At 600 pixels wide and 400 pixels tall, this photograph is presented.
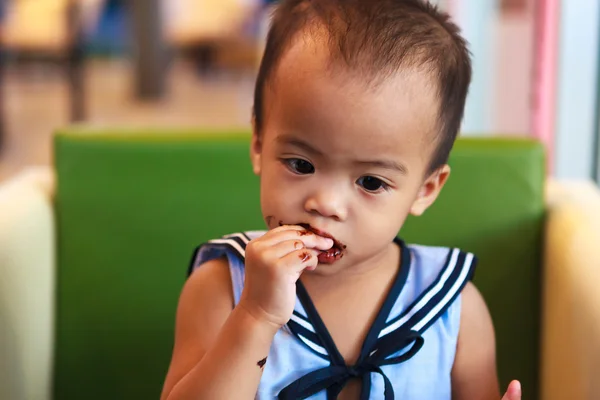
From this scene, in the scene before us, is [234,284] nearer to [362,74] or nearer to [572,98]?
[362,74]

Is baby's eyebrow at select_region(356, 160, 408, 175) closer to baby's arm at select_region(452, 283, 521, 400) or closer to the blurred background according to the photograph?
baby's arm at select_region(452, 283, 521, 400)

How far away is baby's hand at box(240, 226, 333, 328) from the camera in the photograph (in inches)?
32.1

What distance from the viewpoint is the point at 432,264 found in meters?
1.04

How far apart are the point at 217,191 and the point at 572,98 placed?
3.20 ft

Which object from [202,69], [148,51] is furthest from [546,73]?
[202,69]

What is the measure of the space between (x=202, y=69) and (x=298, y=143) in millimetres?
7721

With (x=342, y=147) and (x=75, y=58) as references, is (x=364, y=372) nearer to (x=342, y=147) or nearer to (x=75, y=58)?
(x=342, y=147)

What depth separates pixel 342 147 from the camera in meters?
0.83

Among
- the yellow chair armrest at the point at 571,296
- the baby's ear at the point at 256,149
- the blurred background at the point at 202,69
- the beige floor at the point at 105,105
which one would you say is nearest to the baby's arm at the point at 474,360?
the yellow chair armrest at the point at 571,296

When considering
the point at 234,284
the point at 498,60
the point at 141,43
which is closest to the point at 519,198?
the point at 234,284

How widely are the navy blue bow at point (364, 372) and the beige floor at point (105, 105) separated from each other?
Answer: 331 centimetres

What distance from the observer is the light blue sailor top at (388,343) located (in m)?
0.95

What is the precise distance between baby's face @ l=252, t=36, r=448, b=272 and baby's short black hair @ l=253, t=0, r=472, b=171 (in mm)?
16

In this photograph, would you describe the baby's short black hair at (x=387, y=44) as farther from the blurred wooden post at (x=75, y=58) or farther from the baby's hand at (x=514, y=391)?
the blurred wooden post at (x=75, y=58)
